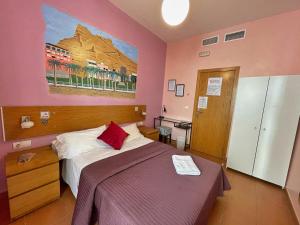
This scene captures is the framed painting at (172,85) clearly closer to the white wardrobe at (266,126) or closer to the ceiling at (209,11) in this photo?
the ceiling at (209,11)

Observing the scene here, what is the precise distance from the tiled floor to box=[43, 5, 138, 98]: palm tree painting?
152 centimetres

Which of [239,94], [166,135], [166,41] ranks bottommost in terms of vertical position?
[166,135]

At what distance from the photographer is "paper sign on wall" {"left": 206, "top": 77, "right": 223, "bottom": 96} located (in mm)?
3119

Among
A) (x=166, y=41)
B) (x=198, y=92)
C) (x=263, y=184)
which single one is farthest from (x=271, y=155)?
(x=166, y=41)

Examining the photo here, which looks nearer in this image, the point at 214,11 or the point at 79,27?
the point at 79,27

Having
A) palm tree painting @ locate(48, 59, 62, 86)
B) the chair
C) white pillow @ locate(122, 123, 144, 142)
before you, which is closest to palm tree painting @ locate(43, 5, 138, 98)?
palm tree painting @ locate(48, 59, 62, 86)

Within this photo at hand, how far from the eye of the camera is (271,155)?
7.52 ft

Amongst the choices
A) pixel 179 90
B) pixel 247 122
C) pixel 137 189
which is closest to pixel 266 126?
pixel 247 122

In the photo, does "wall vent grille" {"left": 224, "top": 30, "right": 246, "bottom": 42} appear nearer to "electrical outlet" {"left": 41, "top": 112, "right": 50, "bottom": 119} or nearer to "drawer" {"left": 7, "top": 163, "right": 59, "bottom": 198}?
"electrical outlet" {"left": 41, "top": 112, "right": 50, "bottom": 119}

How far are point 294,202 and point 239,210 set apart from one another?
83cm

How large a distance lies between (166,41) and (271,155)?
11.6 feet

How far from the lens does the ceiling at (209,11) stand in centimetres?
220

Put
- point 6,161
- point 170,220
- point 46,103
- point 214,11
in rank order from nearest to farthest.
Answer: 1. point 170,220
2. point 6,161
3. point 46,103
4. point 214,11

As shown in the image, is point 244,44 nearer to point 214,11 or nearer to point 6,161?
point 214,11
